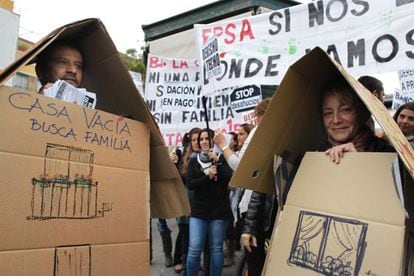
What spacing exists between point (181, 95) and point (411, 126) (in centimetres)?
267

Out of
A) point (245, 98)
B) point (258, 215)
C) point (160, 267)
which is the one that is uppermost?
point (245, 98)

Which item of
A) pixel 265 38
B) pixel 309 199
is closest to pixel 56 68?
pixel 309 199

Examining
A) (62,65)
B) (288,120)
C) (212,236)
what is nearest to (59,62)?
(62,65)

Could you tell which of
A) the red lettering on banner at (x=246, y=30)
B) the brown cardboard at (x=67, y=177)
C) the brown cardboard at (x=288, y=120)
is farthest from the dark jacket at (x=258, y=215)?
the red lettering on banner at (x=246, y=30)

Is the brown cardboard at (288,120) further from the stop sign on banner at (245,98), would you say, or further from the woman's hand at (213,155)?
the stop sign on banner at (245,98)

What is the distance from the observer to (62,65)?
163cm

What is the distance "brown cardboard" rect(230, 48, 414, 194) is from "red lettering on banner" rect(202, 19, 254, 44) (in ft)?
6.19

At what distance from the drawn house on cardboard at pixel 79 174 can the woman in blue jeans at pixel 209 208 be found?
2.04 m

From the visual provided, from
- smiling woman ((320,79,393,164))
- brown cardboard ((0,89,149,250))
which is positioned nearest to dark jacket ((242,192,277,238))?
smiling woman ((320,79,393,164))

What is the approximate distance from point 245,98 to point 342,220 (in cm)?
295

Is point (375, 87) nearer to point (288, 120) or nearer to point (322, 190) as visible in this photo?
point (288, 120)

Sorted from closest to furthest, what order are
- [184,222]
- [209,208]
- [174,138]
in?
[209,208], [184,222], [174,138]

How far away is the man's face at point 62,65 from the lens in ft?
5.29

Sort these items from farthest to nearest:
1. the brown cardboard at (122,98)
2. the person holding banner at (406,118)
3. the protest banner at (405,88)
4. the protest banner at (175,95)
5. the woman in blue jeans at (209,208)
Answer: the protest banner at (175,95) < the protest banner at (405,88) < the woman in blue jeans at (209,208) < the person holding banner at (406,118) < the brown cardboard at (122,98)
